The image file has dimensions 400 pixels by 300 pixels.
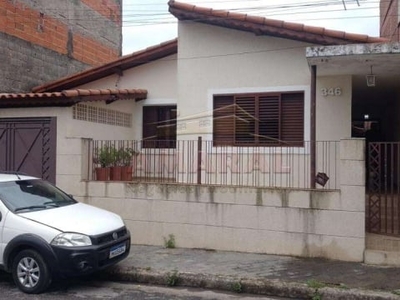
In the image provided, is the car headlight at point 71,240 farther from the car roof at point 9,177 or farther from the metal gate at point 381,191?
the metal gate at point 381,191

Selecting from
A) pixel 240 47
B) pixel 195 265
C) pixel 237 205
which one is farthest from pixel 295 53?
pixel 195 265

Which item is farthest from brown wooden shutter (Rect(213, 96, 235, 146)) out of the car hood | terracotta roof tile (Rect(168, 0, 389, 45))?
the car hood

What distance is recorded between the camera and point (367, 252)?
715 cm

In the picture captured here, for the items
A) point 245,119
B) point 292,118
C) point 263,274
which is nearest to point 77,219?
point 263,274

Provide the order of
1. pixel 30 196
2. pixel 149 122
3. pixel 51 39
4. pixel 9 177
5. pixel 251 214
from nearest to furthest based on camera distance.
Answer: pixel 30 196
pixel 9 177
pixel 251 214
pixel 149 122
pixel 51 39

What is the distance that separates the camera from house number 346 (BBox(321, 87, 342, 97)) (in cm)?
932

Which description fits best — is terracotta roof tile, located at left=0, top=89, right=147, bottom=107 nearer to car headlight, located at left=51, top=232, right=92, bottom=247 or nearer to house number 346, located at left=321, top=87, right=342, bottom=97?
car headlight, located at left=51, top=232, right=92, bottom=247

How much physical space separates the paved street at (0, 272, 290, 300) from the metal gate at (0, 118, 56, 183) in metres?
3.18

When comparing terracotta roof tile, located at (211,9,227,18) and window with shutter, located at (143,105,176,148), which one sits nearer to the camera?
terracotta roof tile, located at (211,9,227,18)

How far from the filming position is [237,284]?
246 inches

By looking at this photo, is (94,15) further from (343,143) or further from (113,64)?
(343,143)

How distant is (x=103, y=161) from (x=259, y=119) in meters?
3.44

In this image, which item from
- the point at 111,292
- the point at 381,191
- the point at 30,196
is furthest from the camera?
the point at 381,191

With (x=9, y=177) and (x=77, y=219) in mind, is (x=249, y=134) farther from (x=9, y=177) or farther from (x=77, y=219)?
(x=9, y=177)
